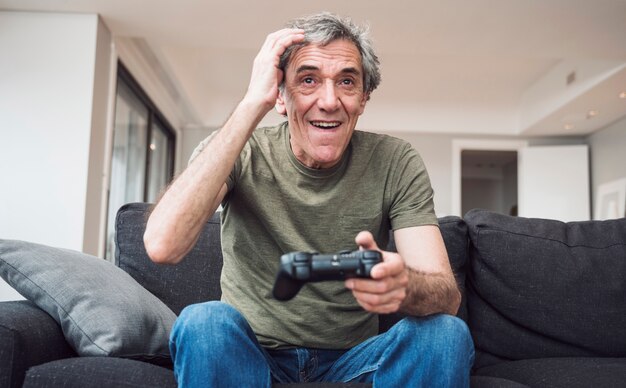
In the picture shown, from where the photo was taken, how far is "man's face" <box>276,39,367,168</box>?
4.70 ft

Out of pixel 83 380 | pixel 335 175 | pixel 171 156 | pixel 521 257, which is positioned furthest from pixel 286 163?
pixel 171 156

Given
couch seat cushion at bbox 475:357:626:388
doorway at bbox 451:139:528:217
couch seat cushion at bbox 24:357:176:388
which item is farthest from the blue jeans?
doorway at bbox 451:139:528:217

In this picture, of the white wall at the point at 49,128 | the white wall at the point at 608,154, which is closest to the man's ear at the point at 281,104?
the white wall at the point at 49,128

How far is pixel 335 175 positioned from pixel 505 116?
6.70 meters

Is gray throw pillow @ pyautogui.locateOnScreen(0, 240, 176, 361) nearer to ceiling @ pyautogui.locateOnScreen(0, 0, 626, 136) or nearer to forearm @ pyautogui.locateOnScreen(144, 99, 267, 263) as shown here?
forearm @ pyautogui.locateOnScreen(144, 99, 267, 263)

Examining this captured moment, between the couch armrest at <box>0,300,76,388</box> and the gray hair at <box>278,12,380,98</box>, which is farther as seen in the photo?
the gray hair at <box>278,12,380,98</box>

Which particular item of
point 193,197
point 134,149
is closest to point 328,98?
point 193,197

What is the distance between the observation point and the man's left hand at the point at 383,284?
922 mm

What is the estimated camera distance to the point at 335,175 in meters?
1.45

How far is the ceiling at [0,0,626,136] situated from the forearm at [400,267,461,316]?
3.30 metres

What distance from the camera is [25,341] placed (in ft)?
3.90

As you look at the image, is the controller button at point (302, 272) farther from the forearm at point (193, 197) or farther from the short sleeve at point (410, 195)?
the short sleeve at point (410, 195)

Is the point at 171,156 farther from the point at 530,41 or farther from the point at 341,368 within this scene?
the point at 341,368

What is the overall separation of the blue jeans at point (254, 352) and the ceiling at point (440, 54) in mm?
3401
